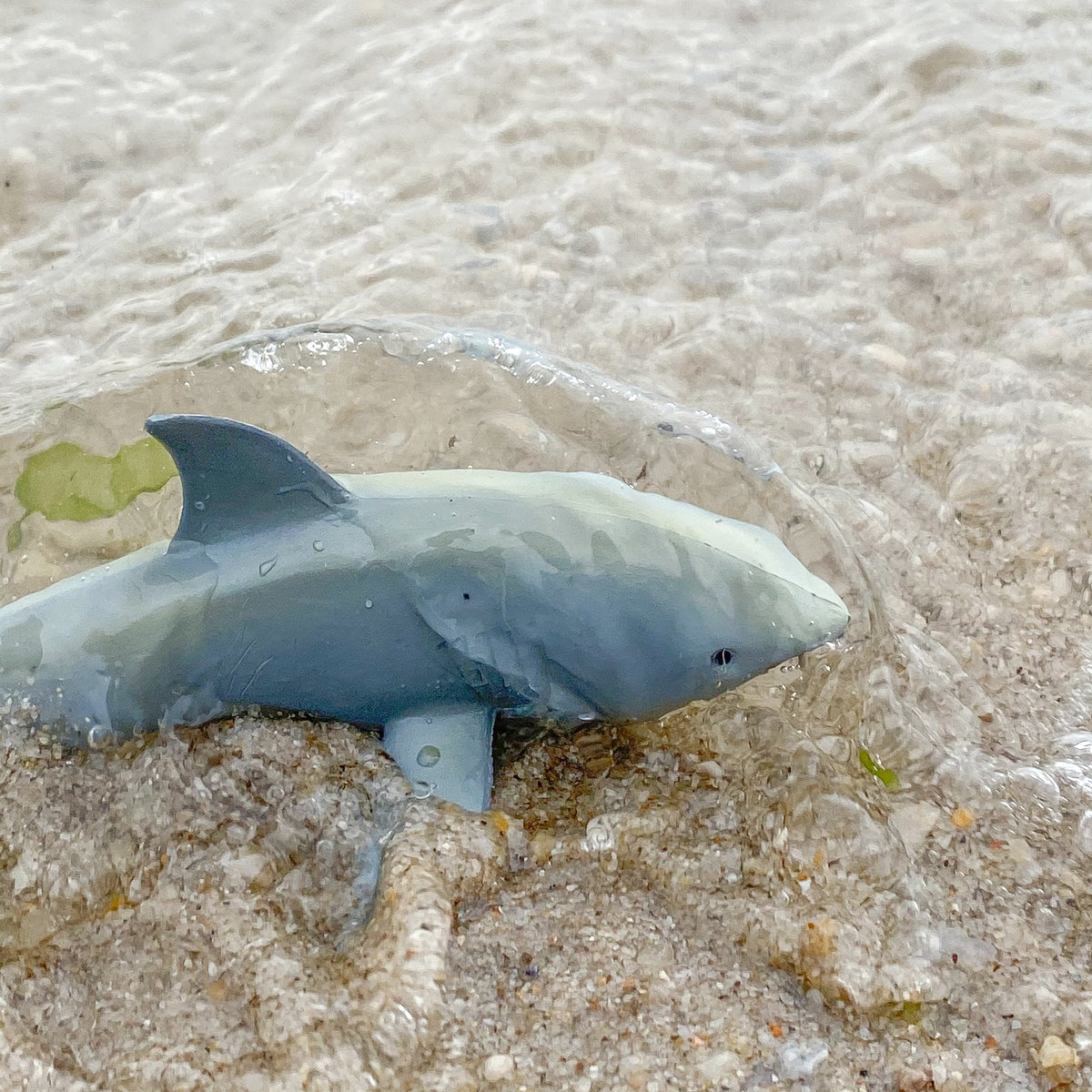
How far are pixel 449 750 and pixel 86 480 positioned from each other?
6.66ft

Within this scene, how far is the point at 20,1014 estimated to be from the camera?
9.30 feet

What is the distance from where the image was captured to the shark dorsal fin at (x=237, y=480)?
297cm

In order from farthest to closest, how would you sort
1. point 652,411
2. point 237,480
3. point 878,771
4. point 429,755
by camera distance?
point 652,411
point 878,771
point 429,755
point 237,480

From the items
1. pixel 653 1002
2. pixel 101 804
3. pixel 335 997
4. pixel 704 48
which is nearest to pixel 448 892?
pixel 335 997

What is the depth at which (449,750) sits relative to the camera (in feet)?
10.6

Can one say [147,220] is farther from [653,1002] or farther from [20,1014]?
[653,1002]

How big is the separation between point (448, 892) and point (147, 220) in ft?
15.7

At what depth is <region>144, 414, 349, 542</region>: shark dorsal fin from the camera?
2.97 meters

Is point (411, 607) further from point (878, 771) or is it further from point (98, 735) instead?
point (878, 771)

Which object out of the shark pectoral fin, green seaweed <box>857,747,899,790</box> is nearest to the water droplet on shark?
the shark pectoral fin

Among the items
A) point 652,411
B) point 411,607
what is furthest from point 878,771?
point 652,411

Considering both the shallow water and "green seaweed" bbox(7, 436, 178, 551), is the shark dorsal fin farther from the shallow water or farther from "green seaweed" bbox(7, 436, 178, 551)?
"green seaweed" bbox(7, 436, 178, 551)

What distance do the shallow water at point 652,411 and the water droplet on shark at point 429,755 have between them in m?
0.22

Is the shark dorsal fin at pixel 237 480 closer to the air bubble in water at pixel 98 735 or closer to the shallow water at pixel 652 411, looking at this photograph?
the air bubble in water at pixel 98 735
